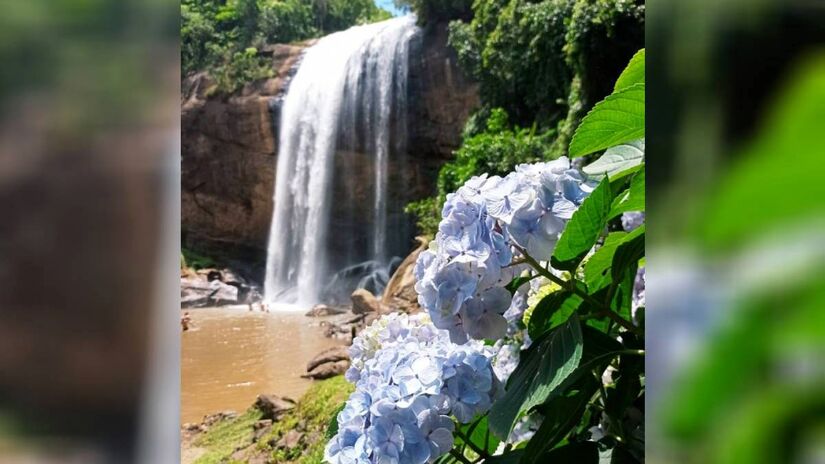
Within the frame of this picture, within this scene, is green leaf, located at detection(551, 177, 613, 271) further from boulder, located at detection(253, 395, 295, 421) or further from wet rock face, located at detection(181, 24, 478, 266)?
wet rock face, located at detection(181, 24, 478, 266)

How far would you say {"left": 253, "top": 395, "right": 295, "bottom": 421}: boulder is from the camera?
184 inches

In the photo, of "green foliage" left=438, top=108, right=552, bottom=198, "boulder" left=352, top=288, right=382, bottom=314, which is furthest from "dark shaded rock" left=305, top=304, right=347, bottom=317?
"green foliage" left=438, top=108, right=552, bottom=198

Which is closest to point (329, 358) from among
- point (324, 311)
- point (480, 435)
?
point (324, 311)

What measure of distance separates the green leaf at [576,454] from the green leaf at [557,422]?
1cm

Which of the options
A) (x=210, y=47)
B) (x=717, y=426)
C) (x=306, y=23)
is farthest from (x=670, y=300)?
(x=306, y=23)

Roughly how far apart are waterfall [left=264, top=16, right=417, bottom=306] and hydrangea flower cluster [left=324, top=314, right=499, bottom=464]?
6937mm

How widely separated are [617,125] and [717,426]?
37cm

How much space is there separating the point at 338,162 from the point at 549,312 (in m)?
7.39

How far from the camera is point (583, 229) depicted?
50 cm

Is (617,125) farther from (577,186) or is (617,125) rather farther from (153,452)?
(153,452)

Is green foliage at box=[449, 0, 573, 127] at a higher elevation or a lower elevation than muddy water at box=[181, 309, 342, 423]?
higher

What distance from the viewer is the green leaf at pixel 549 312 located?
0.57 metres

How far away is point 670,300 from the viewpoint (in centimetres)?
14

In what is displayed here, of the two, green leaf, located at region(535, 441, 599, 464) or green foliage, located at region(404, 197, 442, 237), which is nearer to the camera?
green leaf, located at region(535, 441, 599, 464)
